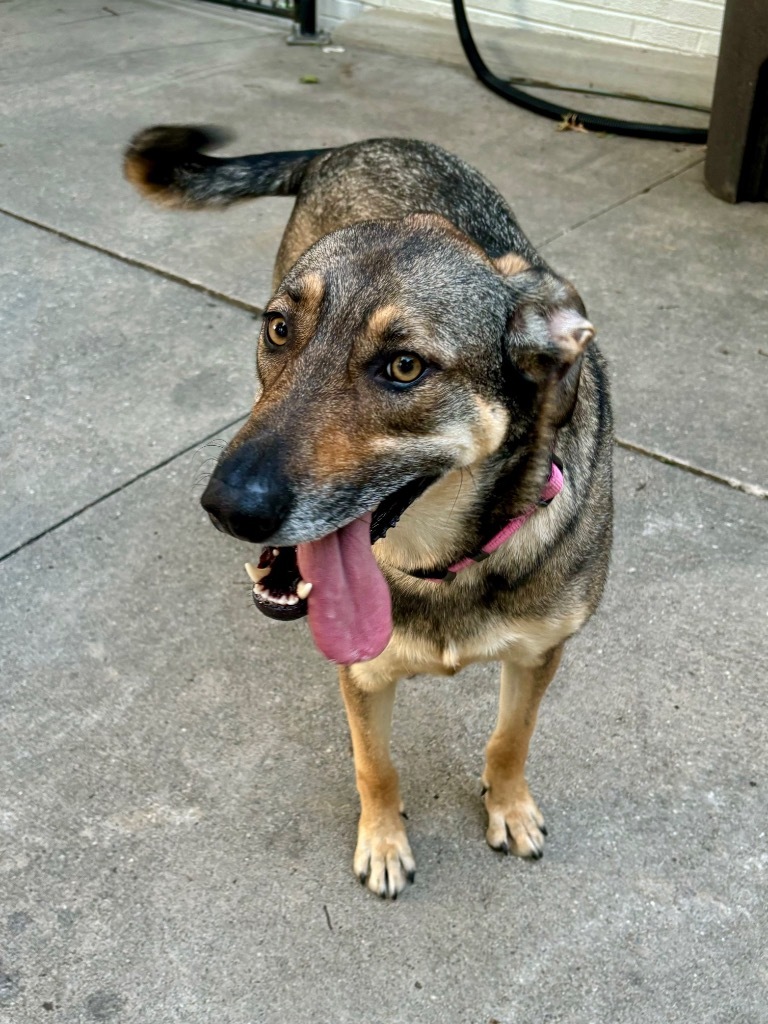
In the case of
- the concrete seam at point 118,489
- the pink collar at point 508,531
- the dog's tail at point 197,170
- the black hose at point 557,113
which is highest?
the dog's tail at point 197,170

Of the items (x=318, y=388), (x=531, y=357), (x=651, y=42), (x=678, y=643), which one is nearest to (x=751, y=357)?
(x=678, y=643)

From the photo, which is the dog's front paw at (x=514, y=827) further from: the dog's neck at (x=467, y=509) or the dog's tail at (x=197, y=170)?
the dog's tail at (x=197, y=170)

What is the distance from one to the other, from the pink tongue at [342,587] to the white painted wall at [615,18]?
6374mm

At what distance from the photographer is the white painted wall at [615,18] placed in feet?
23.9

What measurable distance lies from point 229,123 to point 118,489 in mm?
3803

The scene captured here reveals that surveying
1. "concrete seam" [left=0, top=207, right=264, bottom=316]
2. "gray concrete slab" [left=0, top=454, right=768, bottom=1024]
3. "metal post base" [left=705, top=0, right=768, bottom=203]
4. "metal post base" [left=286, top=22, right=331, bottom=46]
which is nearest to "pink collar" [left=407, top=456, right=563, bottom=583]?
"gray concrete slab" [left=0, top=454, right=768, bottom=1024]

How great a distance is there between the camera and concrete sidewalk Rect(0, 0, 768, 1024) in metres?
2.50

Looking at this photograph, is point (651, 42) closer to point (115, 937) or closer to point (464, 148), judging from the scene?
point (464, 148)

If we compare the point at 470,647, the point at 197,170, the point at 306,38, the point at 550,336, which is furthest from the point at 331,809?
the point at 306,38

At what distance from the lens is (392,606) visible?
8.35 feet

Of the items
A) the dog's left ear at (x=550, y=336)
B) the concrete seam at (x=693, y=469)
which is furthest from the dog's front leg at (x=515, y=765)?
the concrete seam at (x=693, y=469)

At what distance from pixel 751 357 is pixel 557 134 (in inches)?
111

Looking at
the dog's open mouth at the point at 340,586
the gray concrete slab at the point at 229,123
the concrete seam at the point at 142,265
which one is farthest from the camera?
the gray concrete slab at the point at 229,123

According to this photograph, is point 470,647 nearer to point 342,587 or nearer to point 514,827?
point 342,587
